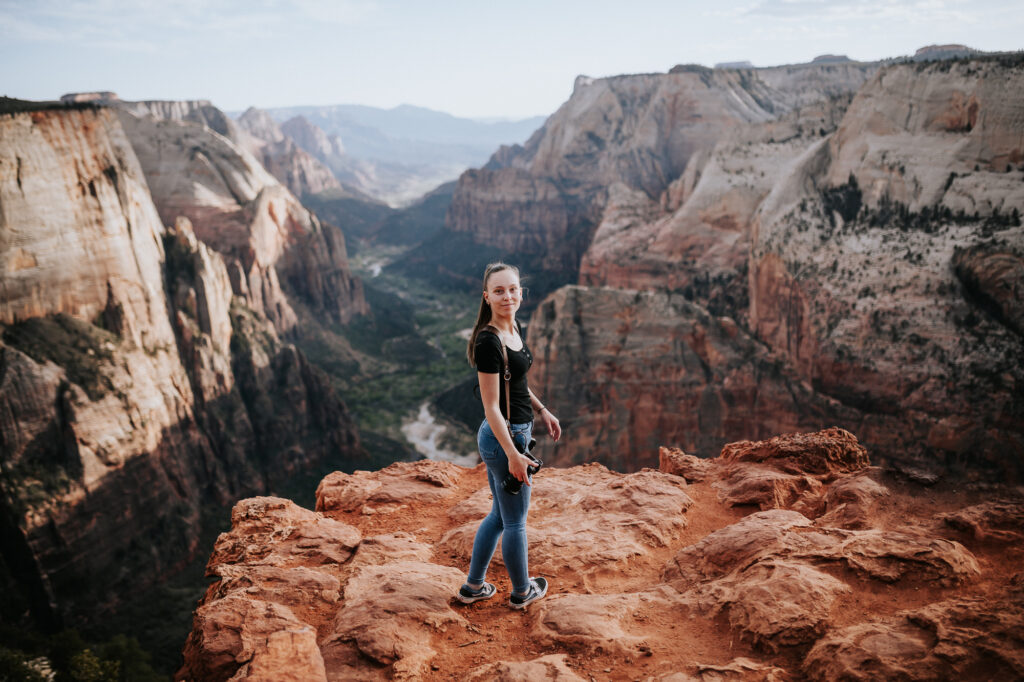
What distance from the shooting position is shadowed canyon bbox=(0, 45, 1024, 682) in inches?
226

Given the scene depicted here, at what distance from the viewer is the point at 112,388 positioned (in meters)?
32.4

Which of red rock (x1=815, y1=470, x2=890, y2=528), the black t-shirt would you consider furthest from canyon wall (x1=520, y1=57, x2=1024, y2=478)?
the black t-shirt

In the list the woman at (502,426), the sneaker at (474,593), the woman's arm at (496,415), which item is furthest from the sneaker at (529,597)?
the woman's arm at (496,415)

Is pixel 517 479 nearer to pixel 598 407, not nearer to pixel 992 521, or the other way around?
pixel 992 521

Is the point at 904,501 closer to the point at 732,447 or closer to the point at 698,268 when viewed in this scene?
the point at 732,447

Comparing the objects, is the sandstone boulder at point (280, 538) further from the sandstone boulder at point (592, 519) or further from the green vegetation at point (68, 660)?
the green vegetation at point (68, 660)

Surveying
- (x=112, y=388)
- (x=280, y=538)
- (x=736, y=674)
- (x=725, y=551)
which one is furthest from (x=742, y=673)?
(x=112, y=388)

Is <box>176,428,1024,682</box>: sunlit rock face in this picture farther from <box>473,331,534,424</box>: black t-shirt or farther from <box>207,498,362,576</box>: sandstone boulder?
<box>473,331,534,424</box>: black t-shirt

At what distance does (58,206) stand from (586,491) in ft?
114

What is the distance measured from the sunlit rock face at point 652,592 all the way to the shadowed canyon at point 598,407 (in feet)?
0.12

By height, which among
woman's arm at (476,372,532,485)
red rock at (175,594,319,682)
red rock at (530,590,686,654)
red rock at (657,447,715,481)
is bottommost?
red rock at (657,447,715,481)

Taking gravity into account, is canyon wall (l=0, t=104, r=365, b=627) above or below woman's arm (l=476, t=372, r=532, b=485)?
below

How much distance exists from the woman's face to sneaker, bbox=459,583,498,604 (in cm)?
291

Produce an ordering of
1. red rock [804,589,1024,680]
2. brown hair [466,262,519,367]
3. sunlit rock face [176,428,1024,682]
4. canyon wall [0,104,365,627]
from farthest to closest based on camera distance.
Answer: canyon wall [0,104,365,627], brown hair [466,262,519,367], sunlit rock face [176,428,1024,682], red rock [804,589,1024,680]
